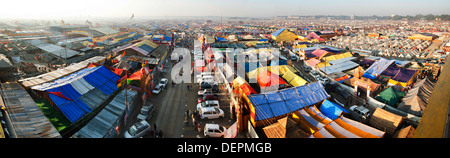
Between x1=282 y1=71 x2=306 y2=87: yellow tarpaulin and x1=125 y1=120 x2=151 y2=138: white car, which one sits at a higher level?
x1=282 y1=71 x2=306 y2=87: yellow tarpaulin

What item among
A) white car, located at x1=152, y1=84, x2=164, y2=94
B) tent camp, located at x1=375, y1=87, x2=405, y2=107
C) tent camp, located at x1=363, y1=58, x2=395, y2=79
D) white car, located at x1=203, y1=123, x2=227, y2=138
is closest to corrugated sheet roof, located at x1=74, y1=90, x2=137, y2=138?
white car, located at x1=152, y1=84, x2=164, y2=94

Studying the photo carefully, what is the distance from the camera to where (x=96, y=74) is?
29.8ft

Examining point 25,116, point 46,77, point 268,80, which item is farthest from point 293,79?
point 46,77

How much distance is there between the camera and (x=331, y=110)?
7109 mm

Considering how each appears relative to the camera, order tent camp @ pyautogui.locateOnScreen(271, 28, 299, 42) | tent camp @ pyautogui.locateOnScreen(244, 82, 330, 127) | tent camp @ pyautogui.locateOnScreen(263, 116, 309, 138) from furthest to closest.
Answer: tent camp @ pyautogui.locateOnScreen(271, 28, 299, 42) < tent camp @ pyautogui.locateOnScreen(244, 82, 330, 127) < tent camp @ pyautogui.locateOnScreen(263, 116, 309, 138)

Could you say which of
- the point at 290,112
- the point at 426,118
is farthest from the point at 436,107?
the point at 290,112

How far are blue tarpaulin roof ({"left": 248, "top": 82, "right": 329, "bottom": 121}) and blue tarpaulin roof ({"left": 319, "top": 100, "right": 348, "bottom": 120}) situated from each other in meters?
0.39

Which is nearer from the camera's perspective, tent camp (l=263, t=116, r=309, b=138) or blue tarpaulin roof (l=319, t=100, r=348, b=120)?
tent camp (l=263, t=116, r=309, b=138)

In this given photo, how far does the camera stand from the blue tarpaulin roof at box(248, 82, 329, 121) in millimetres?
6810

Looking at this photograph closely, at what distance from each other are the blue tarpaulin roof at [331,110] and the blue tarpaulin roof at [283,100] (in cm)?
39

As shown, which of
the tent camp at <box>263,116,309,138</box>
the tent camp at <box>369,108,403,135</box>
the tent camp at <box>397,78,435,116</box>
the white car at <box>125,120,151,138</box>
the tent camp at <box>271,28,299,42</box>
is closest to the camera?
the tent camp at <box>263,116,309,138</box>

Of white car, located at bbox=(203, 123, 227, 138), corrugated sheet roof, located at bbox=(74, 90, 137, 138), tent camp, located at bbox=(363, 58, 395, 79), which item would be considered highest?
tent camp, located at bbox=(363, 58, 395, 79)

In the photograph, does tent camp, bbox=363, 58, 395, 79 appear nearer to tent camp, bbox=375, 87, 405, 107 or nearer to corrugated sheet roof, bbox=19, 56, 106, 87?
tent camp, bbox=375, 87, 405, 107
